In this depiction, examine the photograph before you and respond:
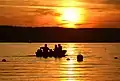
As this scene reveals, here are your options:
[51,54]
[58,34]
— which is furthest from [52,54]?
[58,34]

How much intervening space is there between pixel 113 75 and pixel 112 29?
25342mm

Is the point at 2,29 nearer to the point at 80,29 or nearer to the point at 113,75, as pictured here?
the point at 80,29

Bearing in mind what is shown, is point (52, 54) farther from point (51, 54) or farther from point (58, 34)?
point (58, 34)

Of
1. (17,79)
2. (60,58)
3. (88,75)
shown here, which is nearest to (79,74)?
(88,75)

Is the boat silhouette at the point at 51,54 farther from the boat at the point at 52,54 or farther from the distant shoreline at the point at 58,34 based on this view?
the distant shoreline at the point at 58,34

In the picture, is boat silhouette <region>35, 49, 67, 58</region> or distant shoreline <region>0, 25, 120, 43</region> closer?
boat silhouette <region>35, 49, 67, 58</region>

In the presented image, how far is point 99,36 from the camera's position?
45.3 meters

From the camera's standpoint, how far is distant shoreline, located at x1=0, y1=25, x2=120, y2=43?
42312 millimetres

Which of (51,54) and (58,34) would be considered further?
(58,34)

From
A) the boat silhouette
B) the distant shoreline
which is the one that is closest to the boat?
the boat silhouette

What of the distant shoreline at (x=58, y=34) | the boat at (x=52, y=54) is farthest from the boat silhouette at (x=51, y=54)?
the distant shoreline at (x=58, y=34)

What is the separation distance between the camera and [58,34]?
45.0 meters

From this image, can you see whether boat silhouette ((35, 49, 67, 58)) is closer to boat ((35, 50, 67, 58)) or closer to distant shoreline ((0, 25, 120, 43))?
boat ((35, 50, 67, 58))

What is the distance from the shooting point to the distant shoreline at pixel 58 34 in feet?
139
